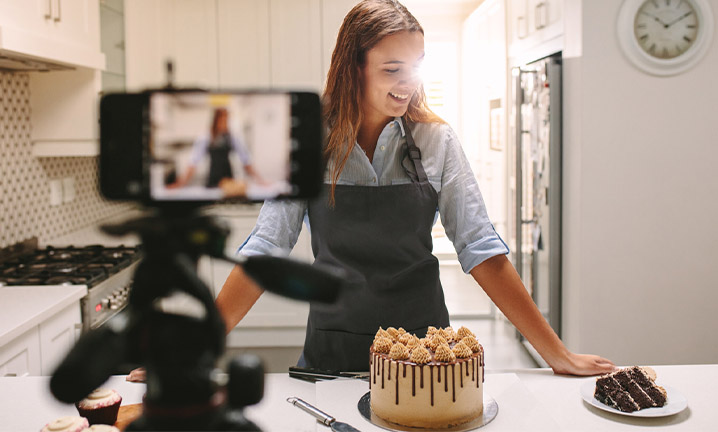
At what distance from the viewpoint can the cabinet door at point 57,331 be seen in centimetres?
208

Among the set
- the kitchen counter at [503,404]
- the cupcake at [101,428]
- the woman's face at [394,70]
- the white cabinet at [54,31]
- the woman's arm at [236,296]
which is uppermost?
the white cabinet at [54,31]

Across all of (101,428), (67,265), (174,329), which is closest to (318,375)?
(101,428)

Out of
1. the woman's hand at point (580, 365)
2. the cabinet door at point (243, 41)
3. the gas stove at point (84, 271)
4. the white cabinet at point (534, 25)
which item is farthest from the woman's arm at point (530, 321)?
the cabinet door at point (243, 41)

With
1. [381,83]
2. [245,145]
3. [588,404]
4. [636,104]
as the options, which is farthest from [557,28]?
[245,145]

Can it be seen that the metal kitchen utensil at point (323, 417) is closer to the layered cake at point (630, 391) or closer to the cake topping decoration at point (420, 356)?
the cake topping decoration at point (420, 356)

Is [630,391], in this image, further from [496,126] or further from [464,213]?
[496,126]

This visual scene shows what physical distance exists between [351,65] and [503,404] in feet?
2.42

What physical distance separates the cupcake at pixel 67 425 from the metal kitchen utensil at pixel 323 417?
324 mm

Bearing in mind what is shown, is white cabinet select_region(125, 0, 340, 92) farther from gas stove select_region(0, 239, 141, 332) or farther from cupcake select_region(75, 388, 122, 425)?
cupcake select_region(75, 388, 122, 425)

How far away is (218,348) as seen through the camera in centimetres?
36

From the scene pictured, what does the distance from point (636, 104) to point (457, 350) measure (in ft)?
7.50

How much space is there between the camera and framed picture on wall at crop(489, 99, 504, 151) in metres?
4.41

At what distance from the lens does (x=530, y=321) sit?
132 centimetres

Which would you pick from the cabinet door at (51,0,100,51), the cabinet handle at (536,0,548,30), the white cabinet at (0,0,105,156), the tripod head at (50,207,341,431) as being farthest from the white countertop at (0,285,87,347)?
the cabinet handle at (536,0,548,30)
